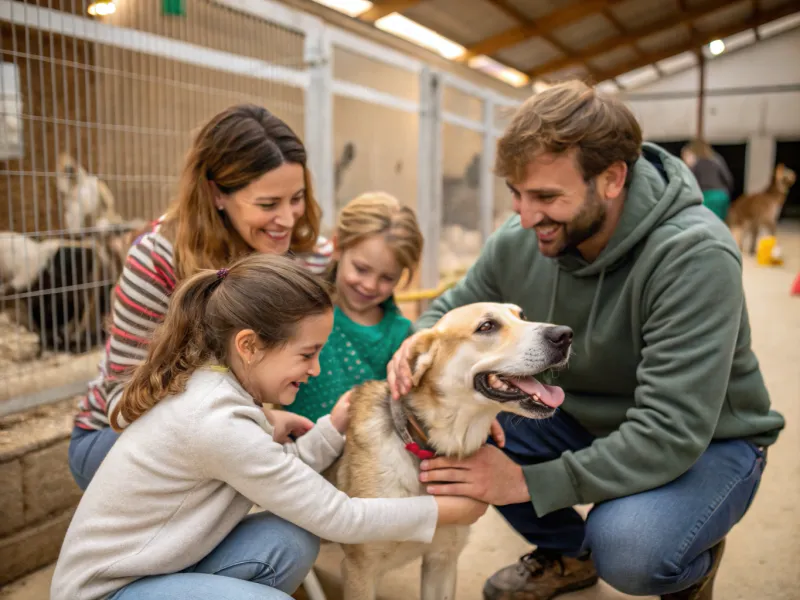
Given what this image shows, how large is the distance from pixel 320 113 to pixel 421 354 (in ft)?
8.28

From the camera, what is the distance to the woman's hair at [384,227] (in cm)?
241

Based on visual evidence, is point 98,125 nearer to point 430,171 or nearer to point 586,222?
point 586,222

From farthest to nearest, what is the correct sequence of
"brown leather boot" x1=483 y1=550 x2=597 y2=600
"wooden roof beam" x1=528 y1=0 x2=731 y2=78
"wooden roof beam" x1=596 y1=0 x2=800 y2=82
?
1. "wooden roof beam" x1=596 y1=0 x2=800 y2=82
2. "wooden roof beam" x1=528 y1=0 x2=731 y2=78
3. "brown leather boot" x1=483 y1=550 x2=597 y2=600

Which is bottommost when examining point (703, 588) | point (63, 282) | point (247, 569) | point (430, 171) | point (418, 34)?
point (703, 588)

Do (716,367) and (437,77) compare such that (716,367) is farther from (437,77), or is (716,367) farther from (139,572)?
(437,77)

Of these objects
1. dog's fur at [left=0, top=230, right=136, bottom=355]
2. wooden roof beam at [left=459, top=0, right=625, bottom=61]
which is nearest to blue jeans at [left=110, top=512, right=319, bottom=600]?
dog's fur at [left=0, top=230, right=136, bottom=355]

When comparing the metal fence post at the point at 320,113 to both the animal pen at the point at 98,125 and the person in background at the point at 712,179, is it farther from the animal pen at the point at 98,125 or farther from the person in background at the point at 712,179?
the person in background at the point at 712,179

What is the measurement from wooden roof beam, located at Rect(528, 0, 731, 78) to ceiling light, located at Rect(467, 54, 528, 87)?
0.26 m

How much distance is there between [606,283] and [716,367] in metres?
0.46

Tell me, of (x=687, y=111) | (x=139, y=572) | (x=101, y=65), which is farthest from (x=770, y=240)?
(x=139, y=572)

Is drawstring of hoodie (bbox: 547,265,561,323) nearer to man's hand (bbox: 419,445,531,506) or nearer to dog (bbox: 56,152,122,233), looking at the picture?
man's hand (bbox: 419,445,531,506)

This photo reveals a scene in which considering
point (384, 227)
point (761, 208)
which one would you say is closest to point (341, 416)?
point (384, 227)

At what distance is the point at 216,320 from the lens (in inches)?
59.1

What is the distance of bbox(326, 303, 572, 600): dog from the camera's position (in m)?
1.65
